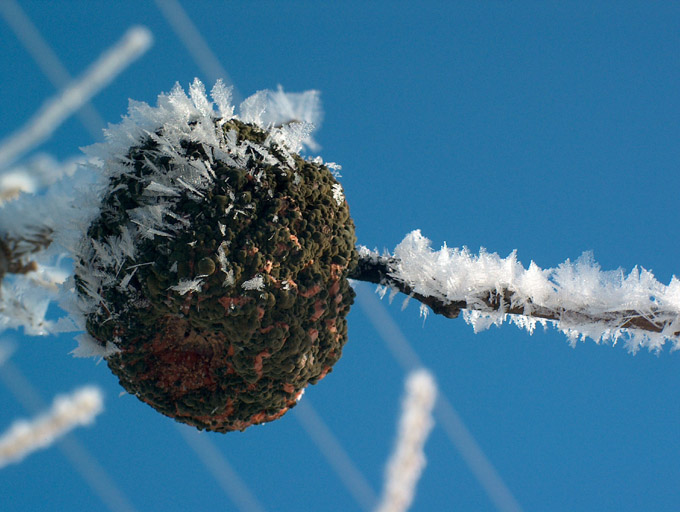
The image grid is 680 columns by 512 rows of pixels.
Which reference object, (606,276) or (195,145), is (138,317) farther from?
(606,276)

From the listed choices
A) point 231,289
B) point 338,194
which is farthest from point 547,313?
point 231,289

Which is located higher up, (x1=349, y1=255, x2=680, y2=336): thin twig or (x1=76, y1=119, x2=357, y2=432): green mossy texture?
(x1=76, y1=119, x2=357, y2=432): green mossy texture

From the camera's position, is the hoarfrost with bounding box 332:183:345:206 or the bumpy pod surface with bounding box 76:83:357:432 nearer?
the bumpy pod surface with bounding box 76:83:357:432

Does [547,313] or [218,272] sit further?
[547,313]

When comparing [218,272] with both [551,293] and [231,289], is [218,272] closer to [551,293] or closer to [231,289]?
[231,289]

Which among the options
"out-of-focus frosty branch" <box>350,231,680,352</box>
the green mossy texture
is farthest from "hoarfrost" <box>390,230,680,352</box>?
the green mossy texture

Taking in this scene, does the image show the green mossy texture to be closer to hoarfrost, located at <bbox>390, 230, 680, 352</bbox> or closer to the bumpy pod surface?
the bumpy pod surface

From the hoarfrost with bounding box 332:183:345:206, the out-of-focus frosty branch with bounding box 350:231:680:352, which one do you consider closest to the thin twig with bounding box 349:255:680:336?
Result: the out-of-focus frosty branch with bounding box 350:231:680:352
